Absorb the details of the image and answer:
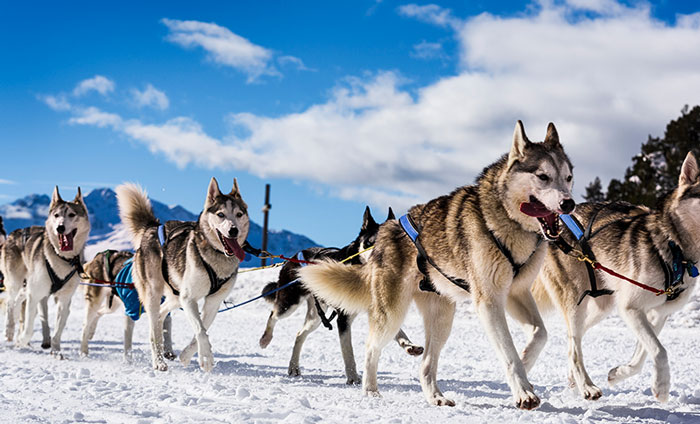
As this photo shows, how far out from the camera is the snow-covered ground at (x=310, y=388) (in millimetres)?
3627

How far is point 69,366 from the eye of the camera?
611cm

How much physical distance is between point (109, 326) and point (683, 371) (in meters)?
9.92

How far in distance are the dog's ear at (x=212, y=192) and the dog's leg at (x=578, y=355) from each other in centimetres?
328

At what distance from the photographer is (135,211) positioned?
24.1 feet

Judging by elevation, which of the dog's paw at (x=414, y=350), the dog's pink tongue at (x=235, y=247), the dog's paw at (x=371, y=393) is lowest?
the dog's paw at (x=371, y=393)

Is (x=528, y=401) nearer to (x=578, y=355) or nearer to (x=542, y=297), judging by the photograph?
(x=578, y=355)

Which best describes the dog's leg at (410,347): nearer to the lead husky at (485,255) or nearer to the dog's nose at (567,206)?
the lead husky at (485,255)

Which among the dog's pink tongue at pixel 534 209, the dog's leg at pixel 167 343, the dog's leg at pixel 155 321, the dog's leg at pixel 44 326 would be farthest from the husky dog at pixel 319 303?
the dog's leg at pixel 44 326

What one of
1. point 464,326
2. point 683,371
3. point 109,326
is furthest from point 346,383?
point 109,326

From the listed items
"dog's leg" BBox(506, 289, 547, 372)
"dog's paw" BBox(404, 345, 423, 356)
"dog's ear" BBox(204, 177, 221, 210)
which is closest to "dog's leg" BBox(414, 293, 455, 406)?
"dog's leg" BBox(506, 289, 547, 372)

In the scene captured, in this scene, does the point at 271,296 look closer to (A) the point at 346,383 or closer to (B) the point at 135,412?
(A) the point at 346,383

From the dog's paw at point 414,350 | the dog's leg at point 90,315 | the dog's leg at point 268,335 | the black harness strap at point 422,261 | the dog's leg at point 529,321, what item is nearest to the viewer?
the dog's leg at point 529,321

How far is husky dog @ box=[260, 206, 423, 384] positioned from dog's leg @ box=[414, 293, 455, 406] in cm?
98

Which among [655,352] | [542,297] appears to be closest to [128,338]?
[542,297]
